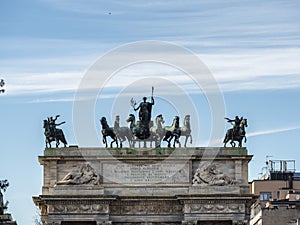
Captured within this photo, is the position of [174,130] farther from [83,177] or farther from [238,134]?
[83,177]

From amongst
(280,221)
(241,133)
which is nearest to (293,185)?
(280,221)

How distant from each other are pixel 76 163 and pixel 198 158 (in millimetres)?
9162

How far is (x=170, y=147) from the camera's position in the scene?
10912 cm

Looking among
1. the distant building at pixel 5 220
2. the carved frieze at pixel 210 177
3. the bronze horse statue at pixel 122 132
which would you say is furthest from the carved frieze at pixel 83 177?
the distant building at pixel 5 220

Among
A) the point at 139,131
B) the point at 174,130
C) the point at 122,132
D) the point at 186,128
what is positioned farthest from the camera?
the point at 186,128

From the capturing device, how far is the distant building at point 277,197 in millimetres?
123688

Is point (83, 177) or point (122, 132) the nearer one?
point (83, 177)

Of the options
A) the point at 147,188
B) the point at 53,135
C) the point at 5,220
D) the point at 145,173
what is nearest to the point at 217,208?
the point at 147,188

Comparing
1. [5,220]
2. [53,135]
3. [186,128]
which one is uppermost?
[186,128]

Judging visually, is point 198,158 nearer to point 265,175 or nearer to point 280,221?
point 280,221

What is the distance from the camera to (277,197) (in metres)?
140

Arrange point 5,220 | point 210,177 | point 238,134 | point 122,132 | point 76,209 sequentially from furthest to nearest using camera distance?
point 238,134 < point 122,132 < point 210,177 < point 76,209 < point 5,220

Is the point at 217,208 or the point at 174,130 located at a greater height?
the point at 174,130

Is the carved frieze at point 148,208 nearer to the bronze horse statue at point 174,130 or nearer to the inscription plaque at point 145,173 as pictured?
the inscription plaque at point 145,173
